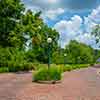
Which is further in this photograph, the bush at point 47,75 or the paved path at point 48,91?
the bush at point 47,75

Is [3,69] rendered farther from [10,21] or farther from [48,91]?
[48,91]

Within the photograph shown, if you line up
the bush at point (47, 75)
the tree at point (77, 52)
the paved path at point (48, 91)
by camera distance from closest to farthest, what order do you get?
the paved path at point (48, 91), the bush at point (47, 75), the tree at point (77, 52)

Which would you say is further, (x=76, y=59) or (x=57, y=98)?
(x=76, y=59)

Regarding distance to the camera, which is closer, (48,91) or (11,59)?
(48,91)

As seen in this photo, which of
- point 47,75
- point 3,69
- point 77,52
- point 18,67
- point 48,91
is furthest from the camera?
point 77,52

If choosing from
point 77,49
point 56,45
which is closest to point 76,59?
point 77,49

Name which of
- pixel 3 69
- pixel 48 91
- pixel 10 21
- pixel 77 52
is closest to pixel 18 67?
pixel 3 69

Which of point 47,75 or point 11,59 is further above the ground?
point 11,59

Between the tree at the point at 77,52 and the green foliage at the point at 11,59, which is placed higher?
the tree at the point at 77,52

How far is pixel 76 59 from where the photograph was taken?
131 metres

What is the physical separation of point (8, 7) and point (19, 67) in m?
9.09

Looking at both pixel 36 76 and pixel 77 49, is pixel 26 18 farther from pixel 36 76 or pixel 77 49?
pixel 77 49

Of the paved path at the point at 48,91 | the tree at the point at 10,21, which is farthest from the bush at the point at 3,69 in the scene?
the paved path at the point at 48,91

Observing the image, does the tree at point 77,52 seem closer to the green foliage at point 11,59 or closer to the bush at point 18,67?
the bush at point 18,67
